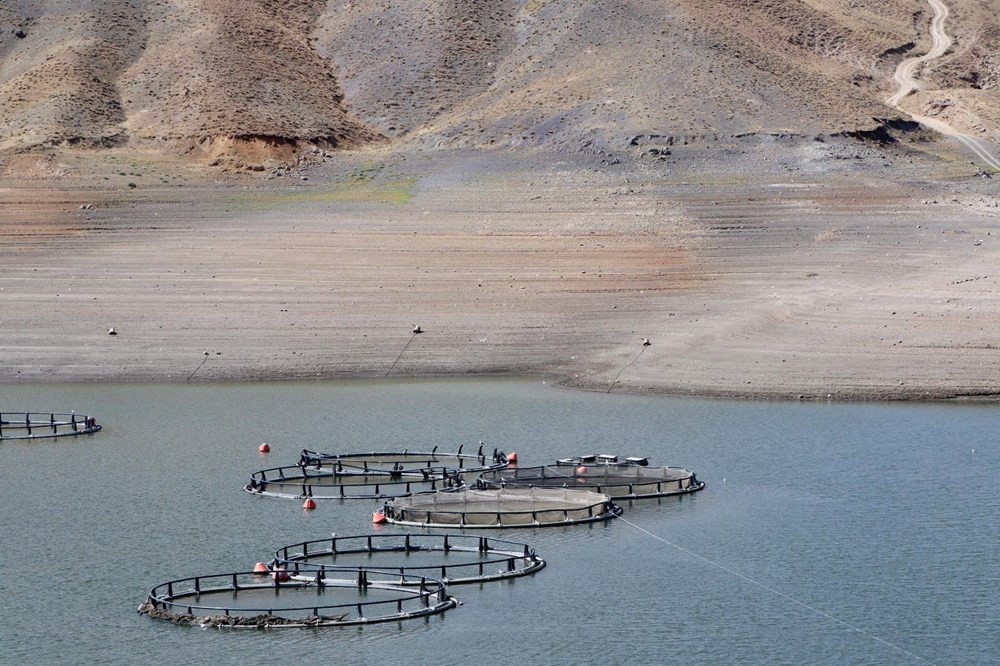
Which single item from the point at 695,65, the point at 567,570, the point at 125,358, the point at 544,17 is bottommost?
the point at 567,570

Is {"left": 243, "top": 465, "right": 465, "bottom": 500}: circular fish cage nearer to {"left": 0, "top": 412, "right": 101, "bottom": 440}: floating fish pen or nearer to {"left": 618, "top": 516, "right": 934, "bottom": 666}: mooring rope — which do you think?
{"left": 618, "top": 516, "right": 934, "bottom": 666}: mooring rope

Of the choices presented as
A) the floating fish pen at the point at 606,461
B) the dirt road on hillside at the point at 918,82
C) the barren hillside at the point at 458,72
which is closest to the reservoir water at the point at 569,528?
the floating fish pen at the point at 606,461

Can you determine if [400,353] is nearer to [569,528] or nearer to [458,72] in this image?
[569,528]

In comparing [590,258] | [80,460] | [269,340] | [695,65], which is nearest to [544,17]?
[695,65]

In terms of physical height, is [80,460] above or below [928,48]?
below

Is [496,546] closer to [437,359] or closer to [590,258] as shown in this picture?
[437,359]

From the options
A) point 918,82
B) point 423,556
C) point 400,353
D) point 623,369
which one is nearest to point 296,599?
point 423,556
